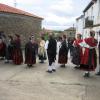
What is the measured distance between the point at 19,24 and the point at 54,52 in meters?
16.3

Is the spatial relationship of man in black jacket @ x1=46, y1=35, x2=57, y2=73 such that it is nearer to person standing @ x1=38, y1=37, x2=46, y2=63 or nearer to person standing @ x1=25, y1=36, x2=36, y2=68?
person standing @ x1=25, y1=36, x2=36, y2=68

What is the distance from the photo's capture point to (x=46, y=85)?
416 inches

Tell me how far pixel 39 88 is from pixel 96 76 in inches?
143

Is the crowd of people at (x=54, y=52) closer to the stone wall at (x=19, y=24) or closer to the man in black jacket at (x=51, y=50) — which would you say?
the man in black jacket at (x=51, y=50)

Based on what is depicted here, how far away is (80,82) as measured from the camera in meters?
11.3

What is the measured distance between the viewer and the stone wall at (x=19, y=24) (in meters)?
27.4

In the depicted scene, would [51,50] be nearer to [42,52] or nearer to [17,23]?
[42,52]

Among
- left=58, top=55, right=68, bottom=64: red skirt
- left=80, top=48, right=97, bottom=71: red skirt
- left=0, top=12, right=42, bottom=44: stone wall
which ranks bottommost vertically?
left=58, top=55, right=68, bottom=64: red skirt

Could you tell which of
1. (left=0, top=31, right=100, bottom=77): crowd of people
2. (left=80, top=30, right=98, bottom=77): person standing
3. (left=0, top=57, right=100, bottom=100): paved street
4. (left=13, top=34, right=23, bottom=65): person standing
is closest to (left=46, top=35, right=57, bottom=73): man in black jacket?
(left=0, top=31, right=100, bottom=77): crowd of people

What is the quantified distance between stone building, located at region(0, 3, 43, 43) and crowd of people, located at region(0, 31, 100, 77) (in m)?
9.40

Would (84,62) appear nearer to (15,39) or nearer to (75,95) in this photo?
(75,95)

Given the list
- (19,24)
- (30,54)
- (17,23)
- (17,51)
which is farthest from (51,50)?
(19,24)

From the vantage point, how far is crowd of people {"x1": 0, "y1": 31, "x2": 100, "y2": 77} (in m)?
12.3

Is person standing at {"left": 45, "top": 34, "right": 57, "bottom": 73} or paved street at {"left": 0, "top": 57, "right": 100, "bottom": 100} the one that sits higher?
person standing at {"left": 45, "top": 34, "right": 57, "bottom": 73}
